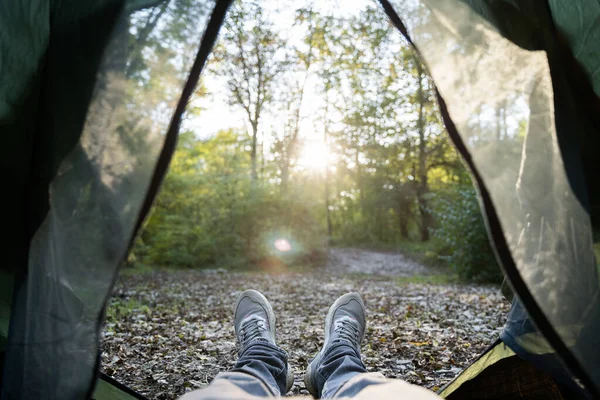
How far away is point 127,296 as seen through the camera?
5.89 m

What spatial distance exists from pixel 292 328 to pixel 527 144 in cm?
318

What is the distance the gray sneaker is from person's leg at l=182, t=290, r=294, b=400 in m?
0.11

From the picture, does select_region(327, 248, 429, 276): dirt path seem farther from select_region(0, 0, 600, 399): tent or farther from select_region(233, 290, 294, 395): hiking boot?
select_region(0, 0, 600, 399): tent

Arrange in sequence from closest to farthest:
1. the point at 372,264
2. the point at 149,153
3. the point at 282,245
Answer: the point at 149,153 → the point at 282,245 → the point at 372,264

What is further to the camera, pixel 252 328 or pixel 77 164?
pixel 252 328

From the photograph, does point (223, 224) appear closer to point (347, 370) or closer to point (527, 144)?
point (347, 370)

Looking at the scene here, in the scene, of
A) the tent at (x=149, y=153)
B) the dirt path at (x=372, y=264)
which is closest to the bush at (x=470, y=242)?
the dirt path at (x=372, y=264)

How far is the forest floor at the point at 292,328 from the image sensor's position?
266 centimetres

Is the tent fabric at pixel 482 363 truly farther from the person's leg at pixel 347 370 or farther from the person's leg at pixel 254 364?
the person's leg at pixel 254 364

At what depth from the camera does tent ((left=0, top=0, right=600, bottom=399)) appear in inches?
48.9

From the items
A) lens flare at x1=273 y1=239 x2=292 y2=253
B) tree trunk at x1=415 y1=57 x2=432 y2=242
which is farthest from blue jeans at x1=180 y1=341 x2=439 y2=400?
tree trunk at x1=415 y1=57 x2=432 y2=242

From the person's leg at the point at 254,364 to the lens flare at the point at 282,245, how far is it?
866cm

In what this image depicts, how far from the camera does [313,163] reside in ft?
60.7

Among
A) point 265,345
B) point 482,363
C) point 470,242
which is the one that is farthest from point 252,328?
point 470,242
